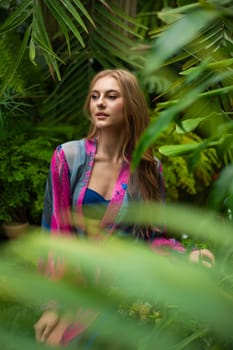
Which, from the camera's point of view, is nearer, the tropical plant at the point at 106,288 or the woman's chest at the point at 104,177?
the tropical plant at the point at 106,288

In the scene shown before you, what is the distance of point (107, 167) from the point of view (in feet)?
4.66

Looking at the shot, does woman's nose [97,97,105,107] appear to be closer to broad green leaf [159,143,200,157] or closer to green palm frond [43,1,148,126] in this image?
broad green leaf [159,143,200,157]

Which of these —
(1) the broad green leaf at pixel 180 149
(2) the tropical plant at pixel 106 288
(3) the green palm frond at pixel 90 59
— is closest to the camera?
(2) the tropical plant at pixel 106 288

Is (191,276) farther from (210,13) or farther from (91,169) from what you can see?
(91,169)

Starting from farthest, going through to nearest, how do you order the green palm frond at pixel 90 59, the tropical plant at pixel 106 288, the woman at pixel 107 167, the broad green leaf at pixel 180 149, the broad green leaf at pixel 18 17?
the green palm frond at pixel 90 59
the broad green leaf at pixel 18 17
the woman at pixel 107 167
the broad green leaf at pixel 180 149
the tropical plant at pixel 106 288

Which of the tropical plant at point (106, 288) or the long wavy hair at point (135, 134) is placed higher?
the tropical plant at point (106, 288)

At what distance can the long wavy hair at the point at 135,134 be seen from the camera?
138 centimetres

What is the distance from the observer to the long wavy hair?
1.38 m

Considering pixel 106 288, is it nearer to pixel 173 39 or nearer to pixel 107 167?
pixel 173 39

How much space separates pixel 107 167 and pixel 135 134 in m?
0.11

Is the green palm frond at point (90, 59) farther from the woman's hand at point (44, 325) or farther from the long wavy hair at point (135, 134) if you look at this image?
the woman's hand at point (44, 325)

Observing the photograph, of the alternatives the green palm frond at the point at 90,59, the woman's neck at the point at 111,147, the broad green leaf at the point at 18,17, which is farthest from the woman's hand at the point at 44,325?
the green palm frond at the point at 90,59

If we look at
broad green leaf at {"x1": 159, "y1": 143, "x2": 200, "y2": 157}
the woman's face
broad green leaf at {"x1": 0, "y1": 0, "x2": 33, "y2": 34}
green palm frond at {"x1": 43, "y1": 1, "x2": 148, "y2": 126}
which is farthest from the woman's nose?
green palm frond at {"x1": 43, "y1": 1, "x2": 148, "y2": 126}

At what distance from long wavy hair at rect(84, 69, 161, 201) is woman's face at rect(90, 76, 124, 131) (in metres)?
0.01
